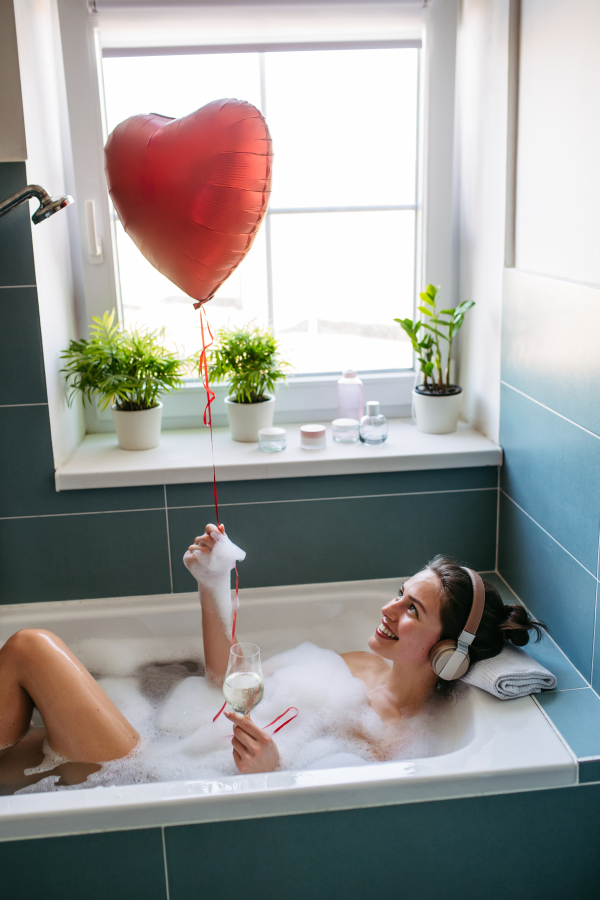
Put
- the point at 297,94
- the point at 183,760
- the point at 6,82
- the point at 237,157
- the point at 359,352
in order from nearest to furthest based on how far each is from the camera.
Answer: the point at 237,157
the point at 183,760
the point at 6,82
the point at 297,94
the point at 359,352

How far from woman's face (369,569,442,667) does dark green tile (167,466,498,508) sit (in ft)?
1.45

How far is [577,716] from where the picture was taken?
5.08ft

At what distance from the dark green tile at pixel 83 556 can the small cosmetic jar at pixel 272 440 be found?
33 centimetres

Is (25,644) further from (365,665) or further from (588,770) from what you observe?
(588,770)

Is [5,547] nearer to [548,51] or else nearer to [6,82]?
[6,82]

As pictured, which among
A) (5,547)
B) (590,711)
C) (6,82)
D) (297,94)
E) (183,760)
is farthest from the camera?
(297,94)

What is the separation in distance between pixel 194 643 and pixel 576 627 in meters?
0.97

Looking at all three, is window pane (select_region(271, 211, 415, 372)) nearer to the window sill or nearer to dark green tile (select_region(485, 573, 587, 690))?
the window sill

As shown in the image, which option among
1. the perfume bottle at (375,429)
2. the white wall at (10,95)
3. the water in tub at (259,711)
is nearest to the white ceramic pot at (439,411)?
the perfume bottle at (375,429)

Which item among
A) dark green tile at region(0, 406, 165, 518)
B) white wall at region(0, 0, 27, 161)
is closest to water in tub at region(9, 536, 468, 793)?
dark green tile at region(0, 406, 165, 518)

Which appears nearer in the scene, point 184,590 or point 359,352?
point 184,590

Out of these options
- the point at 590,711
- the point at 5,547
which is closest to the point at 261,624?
the point at 5,547

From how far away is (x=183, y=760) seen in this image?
65.9 inches

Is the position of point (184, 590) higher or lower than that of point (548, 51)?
lower
